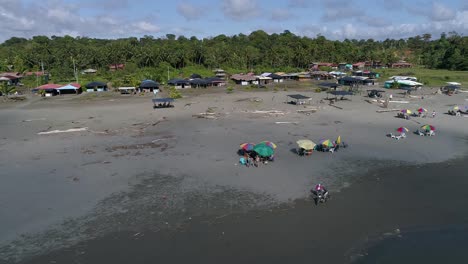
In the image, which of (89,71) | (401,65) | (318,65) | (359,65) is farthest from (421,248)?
(401,65)

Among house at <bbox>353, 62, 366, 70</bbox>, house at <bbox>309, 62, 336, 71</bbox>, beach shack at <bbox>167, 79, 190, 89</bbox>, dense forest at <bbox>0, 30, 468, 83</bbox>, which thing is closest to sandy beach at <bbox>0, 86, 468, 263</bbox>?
beach shack at <bbox>167, 79, 190, 89</bbox>

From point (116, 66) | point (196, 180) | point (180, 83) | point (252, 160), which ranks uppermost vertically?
point (116, 66)

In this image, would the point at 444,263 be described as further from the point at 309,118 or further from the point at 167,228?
the point at 309,118

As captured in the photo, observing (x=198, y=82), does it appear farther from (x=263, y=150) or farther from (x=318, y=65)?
(x=318, y=65)

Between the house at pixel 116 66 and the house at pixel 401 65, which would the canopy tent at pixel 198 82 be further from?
the house at pixel 401 65

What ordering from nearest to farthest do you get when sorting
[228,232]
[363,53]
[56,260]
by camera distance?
1. [56,260]
2. [228,232]
3. [363,53]

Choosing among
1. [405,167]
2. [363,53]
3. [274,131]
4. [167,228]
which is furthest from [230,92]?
[363,53]
